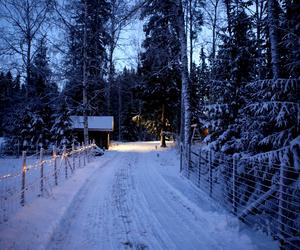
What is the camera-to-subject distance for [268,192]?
638cm

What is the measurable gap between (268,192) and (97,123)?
28650mm

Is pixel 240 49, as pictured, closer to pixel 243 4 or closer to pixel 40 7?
pixel 243 4

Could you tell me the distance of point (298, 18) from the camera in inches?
312

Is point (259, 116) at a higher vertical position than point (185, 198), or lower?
higher

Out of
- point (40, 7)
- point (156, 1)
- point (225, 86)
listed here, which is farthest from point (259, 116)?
point (40, 7)

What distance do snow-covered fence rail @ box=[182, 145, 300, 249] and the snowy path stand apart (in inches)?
22.4

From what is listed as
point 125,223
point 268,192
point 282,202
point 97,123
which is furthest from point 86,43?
point 282,202

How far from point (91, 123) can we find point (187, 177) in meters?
22.5

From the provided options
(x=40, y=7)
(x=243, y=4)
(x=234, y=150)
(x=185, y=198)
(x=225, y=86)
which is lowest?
(x=185, y=198)

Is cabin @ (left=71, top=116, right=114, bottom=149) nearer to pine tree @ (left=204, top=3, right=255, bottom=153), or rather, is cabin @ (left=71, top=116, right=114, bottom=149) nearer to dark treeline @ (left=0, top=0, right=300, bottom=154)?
dark treeline @ (left=0, top=0, right=300, bottom=154)

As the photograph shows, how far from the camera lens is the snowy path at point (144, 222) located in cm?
563

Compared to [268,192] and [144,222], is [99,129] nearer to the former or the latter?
[144,222]

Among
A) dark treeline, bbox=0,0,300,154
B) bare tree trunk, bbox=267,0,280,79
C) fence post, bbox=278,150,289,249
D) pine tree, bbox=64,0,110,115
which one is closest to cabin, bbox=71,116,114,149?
dark treeline, bbox=0,0,300,154

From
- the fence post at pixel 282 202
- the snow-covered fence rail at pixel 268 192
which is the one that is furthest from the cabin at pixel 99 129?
the fence post at pixel 282 202
